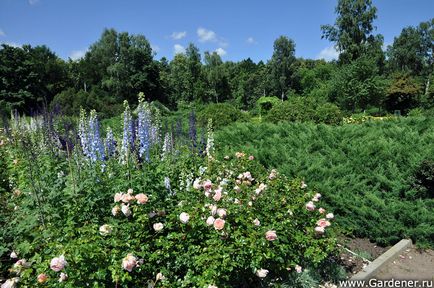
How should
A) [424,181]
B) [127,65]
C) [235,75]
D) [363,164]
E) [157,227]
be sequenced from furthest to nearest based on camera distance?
[235,75]
[127,65]
[363,164]
[424,181]
[157,227]

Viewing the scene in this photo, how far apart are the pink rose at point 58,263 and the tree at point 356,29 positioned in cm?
3002

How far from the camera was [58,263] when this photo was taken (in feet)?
6.95

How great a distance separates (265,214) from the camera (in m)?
3.26

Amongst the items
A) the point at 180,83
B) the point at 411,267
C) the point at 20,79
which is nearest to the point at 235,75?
the point at 180,83

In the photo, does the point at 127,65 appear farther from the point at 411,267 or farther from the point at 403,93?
the point at 411,267

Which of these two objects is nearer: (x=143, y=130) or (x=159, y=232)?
(x=159, y=232)

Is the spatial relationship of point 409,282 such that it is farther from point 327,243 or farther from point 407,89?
point 407,89

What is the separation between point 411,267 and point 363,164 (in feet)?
6.18

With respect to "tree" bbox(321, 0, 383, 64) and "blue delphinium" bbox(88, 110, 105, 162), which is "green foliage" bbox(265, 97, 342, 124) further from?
"tree" bbox(321, 0, 383, 64)

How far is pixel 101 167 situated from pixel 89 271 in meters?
2.10

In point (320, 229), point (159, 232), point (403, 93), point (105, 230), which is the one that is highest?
point (403, 93)

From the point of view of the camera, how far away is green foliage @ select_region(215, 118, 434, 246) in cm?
464

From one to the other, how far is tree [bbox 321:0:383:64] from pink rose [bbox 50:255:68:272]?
30.0 m

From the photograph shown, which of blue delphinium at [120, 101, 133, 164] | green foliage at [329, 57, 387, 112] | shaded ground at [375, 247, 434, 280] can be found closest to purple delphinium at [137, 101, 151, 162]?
blue delphinium at [120, 101, 133, 164]
